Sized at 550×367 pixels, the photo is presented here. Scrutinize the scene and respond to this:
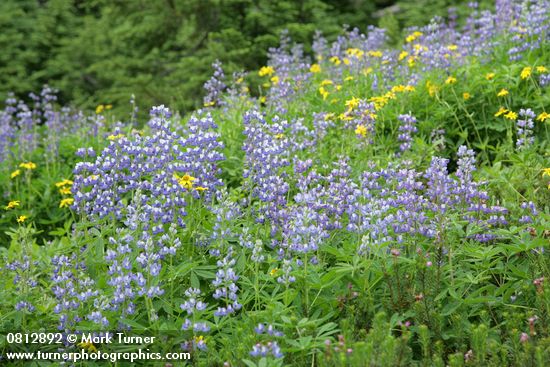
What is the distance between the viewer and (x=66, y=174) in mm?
6125

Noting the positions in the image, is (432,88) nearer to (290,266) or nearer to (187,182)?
(187,182)

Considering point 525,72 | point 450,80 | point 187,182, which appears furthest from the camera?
point 450,80

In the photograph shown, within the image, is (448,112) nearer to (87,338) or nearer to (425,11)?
(87,338)

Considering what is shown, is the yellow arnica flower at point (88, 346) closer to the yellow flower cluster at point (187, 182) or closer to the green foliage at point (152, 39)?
the yellow flower cluster at point (187, 182)

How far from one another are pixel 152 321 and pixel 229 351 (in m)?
0.44

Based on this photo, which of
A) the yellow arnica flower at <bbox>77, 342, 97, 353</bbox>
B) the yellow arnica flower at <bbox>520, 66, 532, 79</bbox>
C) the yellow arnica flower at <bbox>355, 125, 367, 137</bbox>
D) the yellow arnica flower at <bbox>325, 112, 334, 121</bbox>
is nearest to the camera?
the yellow arnica flower at <bbox>77, 342, 97, 353</bbox>

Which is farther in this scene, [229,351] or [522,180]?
[522,180]

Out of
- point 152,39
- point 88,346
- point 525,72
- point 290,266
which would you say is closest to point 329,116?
point 525,72

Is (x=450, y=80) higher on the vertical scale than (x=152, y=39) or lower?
higher

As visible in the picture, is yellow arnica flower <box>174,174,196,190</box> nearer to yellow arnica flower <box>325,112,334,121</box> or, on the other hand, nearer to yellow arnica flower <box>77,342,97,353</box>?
yellow arnica flower <box>77,342,97,353</box>

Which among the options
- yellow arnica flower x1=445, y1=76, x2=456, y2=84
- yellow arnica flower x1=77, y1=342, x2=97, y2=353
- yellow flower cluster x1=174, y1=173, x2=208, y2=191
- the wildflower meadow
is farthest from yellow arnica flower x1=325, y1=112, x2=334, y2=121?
yellow arnica flower x1=77, y1=342, x2=97, y2=353

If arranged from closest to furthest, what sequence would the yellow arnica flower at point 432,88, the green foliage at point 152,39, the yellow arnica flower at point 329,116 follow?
the yellow arnica flower at point 329,116 < the yellow arnica flower at point 432,88 < the green foliage at point 152,39

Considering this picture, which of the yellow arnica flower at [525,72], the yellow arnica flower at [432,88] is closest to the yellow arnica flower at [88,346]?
the yellow arnica flower at [432,88]

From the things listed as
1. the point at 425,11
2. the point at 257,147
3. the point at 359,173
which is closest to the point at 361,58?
the point at 359,173
